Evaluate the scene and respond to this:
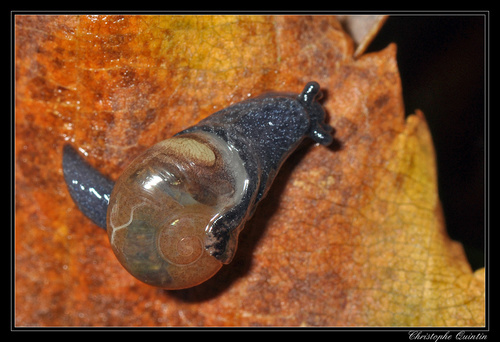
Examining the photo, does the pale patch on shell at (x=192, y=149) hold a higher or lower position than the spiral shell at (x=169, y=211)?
higher

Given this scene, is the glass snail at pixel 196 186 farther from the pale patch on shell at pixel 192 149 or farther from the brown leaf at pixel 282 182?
the brown leaf at pixel 282 182

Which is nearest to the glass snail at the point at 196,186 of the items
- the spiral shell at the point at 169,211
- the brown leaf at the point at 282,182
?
the spiral shell at the point at 169,211

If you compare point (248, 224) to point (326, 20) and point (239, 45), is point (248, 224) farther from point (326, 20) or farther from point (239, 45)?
point (326, 20)

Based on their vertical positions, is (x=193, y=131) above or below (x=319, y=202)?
above

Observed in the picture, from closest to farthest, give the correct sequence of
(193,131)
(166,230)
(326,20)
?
(166,230)
(193,131)
(326,20)

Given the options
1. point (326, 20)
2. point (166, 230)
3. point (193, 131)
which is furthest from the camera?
point (326, 20)

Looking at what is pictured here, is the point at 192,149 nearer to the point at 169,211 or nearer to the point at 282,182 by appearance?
the point at 169,211

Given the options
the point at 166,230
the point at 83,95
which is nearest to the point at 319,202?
the point at 166,230
